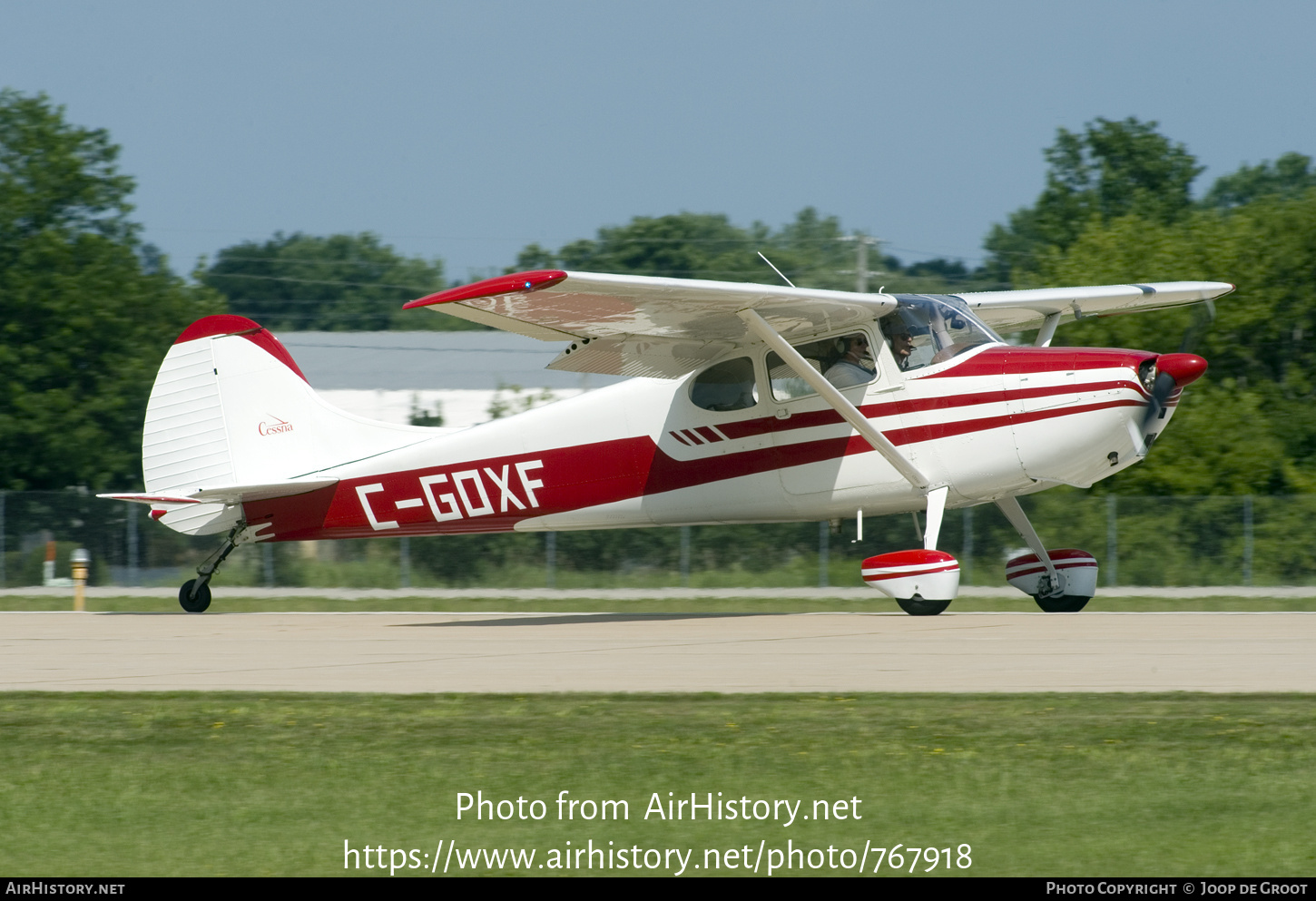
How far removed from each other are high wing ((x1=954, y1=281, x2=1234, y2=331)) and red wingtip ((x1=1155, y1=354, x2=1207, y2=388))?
9.30 ft

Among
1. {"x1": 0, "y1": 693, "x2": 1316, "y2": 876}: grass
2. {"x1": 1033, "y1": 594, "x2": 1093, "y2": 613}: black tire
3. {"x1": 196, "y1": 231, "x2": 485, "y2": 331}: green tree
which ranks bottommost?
{"x1": 1033, "y1": 594, "x2": 1093, "y2": 613}: black tire

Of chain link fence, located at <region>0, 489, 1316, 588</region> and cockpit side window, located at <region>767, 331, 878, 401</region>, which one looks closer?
cockpit side window, located at <region>767, 331, 878, 401</region>

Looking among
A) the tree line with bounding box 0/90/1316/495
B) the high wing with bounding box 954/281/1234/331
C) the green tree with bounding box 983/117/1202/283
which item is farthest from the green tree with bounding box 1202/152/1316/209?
the high wing with bounding box 954/281/1234/331

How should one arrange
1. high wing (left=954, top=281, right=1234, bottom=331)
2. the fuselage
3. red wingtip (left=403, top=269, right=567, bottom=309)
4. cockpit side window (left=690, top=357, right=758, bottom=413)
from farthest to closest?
high wing (left=954, top=281, right=1234, bottom=331) < cockpit side window (left=690, top=357, right=758, bottom=413) < the fuselage < red wingtip (left=403, top=269, right=567, bottom=309)

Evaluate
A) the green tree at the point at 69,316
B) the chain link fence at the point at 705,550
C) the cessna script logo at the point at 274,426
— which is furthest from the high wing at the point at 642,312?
the green tree at the point at 69,316

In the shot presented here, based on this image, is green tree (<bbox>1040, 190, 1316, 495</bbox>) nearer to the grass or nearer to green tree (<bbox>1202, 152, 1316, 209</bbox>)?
the grass

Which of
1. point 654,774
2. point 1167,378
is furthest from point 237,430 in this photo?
A: point 654,774

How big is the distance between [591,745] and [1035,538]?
29.7 ft

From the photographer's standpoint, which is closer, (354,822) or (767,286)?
(354,822)

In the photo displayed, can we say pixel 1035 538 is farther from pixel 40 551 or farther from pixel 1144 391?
pixel 40 551

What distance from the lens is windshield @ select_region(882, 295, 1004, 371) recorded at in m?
14.8

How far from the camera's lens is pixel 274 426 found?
57.9 feet

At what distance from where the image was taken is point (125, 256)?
117ft

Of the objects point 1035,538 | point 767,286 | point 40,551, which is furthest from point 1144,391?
point 40,551
